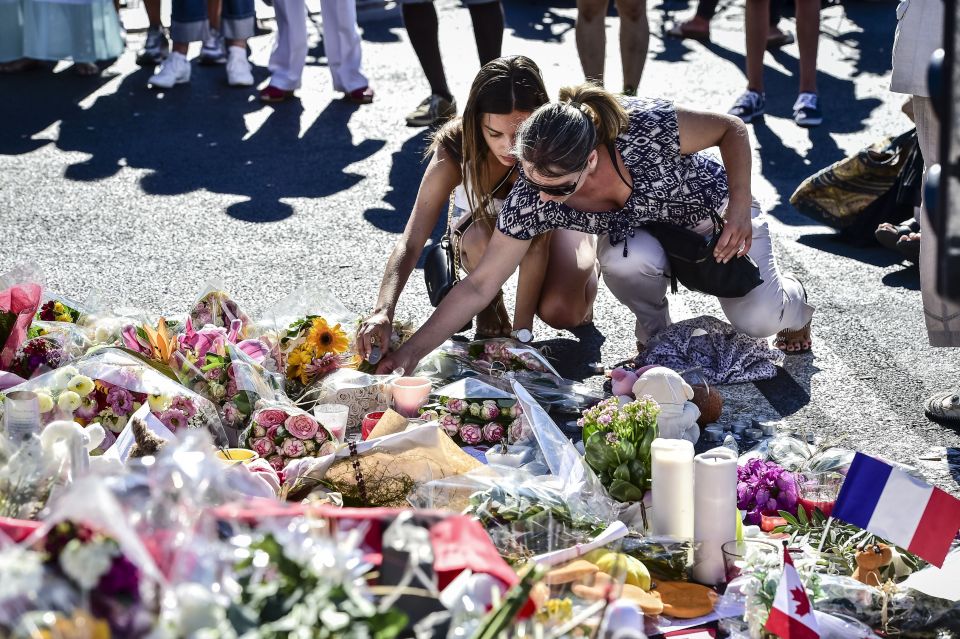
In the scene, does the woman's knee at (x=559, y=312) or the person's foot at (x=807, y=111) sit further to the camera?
the person's foot at (x=807, y=111)

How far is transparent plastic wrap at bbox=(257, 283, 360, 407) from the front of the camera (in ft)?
10.8

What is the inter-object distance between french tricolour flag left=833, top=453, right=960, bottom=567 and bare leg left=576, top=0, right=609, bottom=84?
→ 13.0 ft

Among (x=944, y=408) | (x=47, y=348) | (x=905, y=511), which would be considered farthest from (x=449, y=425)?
(x=944, y=408)

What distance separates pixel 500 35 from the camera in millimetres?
6199

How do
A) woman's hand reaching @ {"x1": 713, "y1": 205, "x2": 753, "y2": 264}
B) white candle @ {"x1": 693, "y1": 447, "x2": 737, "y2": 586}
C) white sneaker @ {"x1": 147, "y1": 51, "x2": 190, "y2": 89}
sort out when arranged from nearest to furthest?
white candle @ {"x1": 693, "y1": 447, "x2": 737, "y2": 586}, woman's hand reaching @ {"x1": 713, "y1": 205, "x2": 753, "y2": 264}, white sneaker @ {"x1": 147, "y1": 51, "x2": 190, "y2": 89}

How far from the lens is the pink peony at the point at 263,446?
9.16ft

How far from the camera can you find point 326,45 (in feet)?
22.5

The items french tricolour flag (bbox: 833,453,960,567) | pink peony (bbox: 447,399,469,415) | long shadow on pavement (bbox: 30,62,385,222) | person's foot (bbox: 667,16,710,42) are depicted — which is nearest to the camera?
french tricolour flag (bbox: 833,453,960,567)

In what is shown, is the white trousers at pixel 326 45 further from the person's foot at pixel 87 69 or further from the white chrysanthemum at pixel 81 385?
the white chrysanthemum at pixel 81 385

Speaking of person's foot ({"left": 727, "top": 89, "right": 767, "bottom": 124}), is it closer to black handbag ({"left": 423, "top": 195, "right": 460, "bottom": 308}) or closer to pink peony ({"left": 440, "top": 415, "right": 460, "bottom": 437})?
black handbag ({"left": 423, "top": 195, "right": 460, "bottom": 308})

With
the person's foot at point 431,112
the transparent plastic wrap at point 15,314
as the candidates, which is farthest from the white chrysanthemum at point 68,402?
the person's foot at point 431,112

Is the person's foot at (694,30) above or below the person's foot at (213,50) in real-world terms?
below

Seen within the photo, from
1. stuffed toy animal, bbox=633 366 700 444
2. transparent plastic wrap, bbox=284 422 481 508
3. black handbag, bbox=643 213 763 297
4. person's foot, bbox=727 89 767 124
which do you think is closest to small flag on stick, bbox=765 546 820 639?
transparent plastic wrap, bbox=284 422 481 508

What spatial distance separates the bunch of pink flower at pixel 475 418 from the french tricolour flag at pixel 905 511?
1034mm
